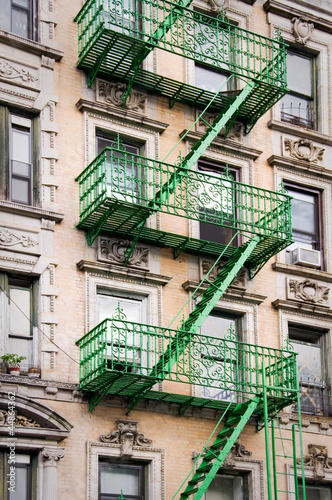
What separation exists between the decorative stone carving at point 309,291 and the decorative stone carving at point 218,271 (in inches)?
46.5

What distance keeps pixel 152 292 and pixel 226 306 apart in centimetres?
176

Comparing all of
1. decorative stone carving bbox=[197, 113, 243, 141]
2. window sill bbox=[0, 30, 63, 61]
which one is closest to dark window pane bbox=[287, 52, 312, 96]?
decorative stone carving bbox=[197, 113, 243, 141]

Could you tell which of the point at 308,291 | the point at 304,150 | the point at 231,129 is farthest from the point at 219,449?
the point at 304,150

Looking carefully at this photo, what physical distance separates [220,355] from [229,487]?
2564 mm

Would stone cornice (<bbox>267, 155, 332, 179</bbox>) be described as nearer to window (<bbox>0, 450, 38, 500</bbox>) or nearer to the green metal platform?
the green metal platform

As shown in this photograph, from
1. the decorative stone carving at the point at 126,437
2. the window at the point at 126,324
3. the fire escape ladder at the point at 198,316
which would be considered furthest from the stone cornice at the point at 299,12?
the decorative stone carving at the point at 126,437

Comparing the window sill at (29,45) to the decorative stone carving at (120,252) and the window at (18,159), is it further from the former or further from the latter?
the decorative stone carving at (120,252)

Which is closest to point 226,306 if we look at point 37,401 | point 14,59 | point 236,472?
point 236,472

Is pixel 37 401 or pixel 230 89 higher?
pixel 230 89

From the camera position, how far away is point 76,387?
63.6ft

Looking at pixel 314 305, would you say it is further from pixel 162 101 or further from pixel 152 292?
pixel 162 101

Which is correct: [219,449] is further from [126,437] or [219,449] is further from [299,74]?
[299,74]

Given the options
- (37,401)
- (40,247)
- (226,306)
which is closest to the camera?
(37,401)

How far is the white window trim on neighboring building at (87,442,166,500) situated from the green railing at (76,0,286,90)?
7778 mm
